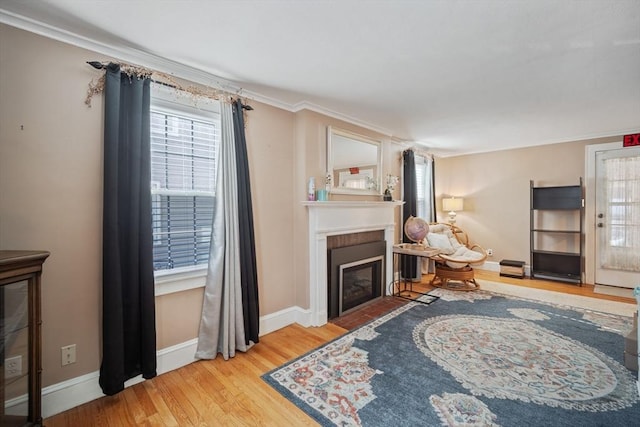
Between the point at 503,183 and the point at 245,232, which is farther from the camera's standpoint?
the point at 503,183

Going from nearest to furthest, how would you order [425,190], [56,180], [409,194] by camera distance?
[56,180] → [409,194] → [425,190]

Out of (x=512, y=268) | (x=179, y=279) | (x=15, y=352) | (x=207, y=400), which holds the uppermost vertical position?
(x=179, y=279)

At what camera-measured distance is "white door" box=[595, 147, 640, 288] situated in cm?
408

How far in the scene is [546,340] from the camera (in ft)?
Answer: 8.82

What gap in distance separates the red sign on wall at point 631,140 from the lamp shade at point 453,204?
7.82 ft

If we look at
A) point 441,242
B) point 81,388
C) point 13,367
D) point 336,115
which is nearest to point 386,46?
point 336,115

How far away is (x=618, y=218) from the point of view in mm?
4215

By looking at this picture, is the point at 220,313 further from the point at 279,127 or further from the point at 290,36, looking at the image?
the point at 290,36

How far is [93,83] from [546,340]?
437cm

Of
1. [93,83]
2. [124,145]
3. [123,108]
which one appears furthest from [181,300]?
[93,83]

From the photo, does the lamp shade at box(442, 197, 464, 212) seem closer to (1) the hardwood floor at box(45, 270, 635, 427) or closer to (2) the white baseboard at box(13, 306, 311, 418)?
(1) the hardwood floor at box(45, 270, 635, 427)

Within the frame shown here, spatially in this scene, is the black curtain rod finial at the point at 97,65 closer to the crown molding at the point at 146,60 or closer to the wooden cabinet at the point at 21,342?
the crown molding at the point at 146,60

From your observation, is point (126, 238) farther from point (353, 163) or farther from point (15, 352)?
point (353, 163)

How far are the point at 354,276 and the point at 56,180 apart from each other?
9.82 ft
